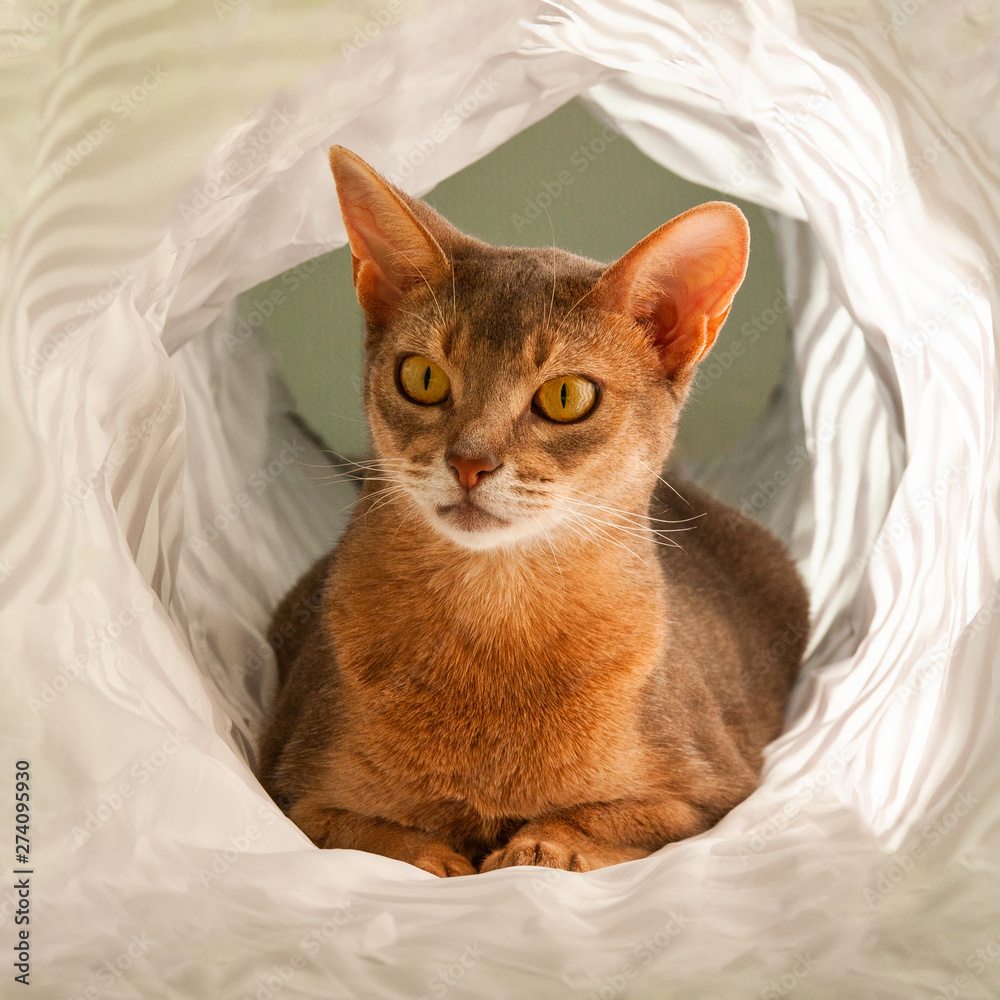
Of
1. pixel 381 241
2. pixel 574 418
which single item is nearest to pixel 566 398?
pixel 574 418

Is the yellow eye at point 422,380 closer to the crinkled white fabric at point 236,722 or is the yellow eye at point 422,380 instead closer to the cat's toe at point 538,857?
the crinkled white fabric at point 236,722

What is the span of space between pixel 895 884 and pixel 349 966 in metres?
0.70

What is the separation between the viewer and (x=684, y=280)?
1682 millimetres

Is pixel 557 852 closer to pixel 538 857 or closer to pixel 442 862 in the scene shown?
pixel 538 857

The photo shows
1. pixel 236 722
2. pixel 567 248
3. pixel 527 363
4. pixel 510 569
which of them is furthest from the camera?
pixel 567 248

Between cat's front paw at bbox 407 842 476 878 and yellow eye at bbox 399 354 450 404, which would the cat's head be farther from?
cat's front paw at bbox 407 842 476 878

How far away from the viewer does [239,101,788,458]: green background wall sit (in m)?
2.91

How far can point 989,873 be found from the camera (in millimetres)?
1363

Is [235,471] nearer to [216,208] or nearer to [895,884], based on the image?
[216,208]

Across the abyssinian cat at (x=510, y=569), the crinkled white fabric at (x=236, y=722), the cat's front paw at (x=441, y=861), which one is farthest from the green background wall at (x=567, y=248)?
the cat's front paw at (x=441, y=861)

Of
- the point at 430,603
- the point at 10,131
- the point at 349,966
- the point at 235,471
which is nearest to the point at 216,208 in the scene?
the point at 10,131

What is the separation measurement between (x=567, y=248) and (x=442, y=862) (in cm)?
183

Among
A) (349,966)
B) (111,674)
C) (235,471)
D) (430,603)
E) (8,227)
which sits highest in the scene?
(8,227)

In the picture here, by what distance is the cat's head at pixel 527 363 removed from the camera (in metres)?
1.56
